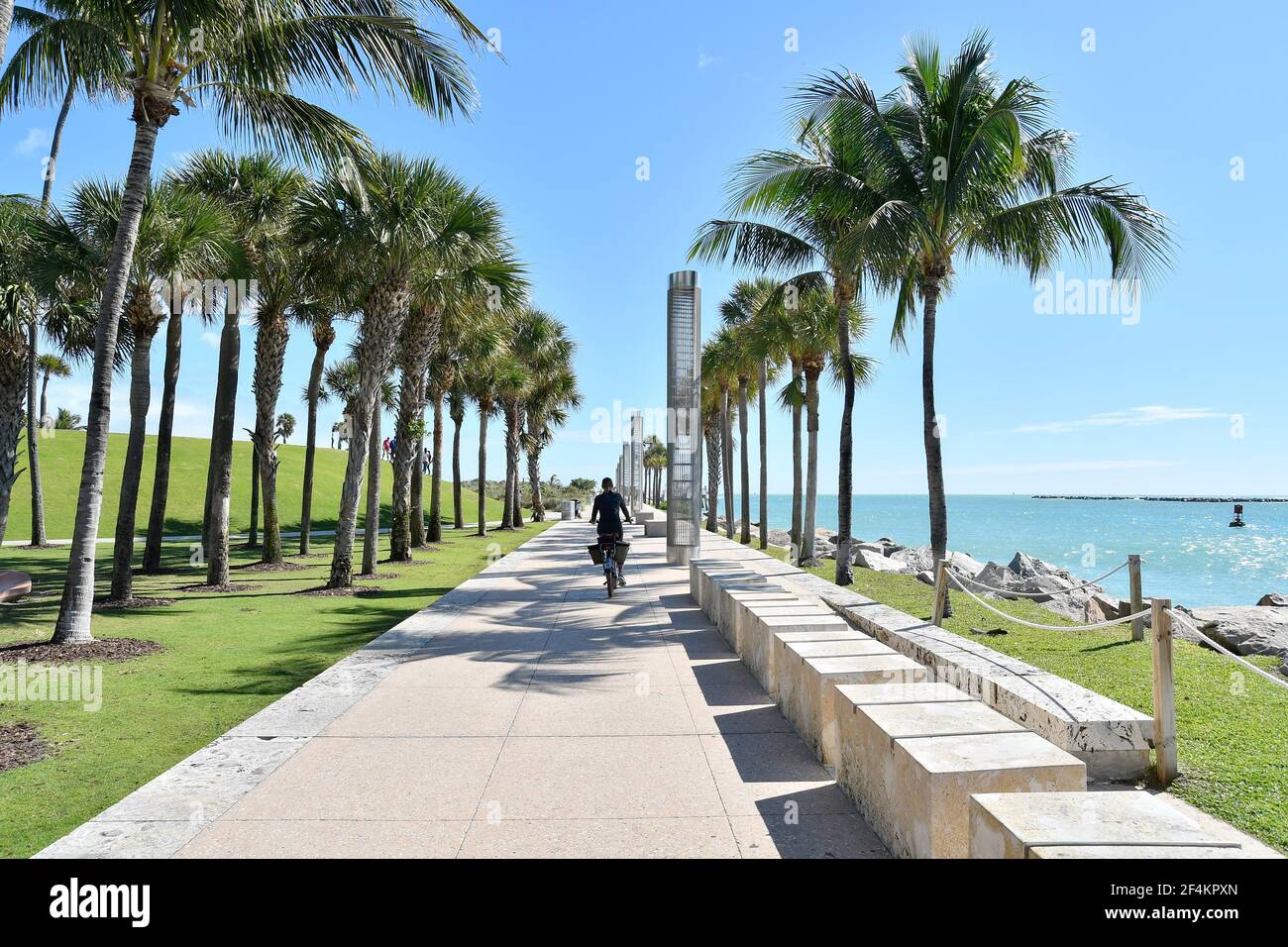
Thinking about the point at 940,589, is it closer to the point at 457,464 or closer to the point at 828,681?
the point at 828,681

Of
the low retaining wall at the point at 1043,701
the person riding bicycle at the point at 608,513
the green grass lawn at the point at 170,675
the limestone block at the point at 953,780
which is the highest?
the person riding bicycle at the point at 608,513

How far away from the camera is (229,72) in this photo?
997cm

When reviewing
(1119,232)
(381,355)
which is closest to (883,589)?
(1119,232)

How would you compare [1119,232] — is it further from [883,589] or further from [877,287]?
[883,589]

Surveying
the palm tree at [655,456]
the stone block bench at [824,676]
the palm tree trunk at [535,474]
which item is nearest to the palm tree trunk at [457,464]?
the palm tree trunk at [535,474]

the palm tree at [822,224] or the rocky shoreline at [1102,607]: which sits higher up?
the palm tree at [822,224]

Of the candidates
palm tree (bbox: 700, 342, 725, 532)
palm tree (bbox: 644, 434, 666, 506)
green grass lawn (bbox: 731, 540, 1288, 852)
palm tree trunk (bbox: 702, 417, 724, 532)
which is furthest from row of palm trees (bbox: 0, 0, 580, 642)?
palm tree (bbox: 644, 434, 666, 506)

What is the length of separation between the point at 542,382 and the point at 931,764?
43.2 meters

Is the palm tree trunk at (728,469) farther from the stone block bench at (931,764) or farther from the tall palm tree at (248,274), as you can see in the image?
the stone block bench at (931,764)

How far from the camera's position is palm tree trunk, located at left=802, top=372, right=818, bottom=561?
23.6 meters

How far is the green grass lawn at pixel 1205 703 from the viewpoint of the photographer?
4.59 metres

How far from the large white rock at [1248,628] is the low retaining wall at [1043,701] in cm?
457

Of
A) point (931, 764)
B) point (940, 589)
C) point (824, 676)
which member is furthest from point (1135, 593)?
point (931, 764)
